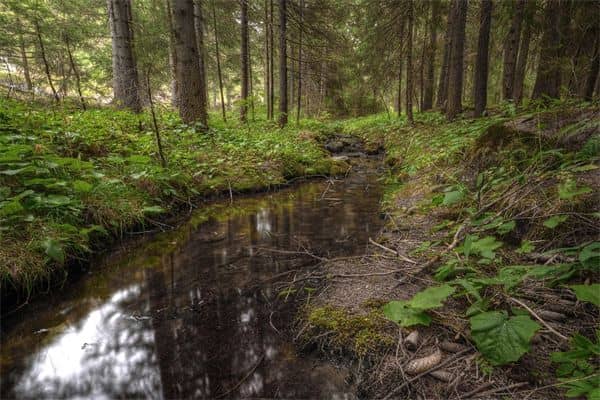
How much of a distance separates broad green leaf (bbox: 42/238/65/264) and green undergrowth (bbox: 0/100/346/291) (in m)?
0.01

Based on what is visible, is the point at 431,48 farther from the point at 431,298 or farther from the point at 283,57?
the point at 431,298

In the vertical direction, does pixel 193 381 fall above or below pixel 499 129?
below

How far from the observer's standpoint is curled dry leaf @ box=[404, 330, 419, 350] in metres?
1.97

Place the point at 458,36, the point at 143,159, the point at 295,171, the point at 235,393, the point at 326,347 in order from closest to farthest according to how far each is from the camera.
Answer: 1. the point at 235,393
2. the point at 326,347
3. the point at 143,159
4. the point at 295,171
5. the point at 458,36

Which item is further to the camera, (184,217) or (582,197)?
(184,217)

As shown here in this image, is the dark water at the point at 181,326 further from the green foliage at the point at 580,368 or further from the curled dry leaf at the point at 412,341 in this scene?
the green foliage at the point at 580,368

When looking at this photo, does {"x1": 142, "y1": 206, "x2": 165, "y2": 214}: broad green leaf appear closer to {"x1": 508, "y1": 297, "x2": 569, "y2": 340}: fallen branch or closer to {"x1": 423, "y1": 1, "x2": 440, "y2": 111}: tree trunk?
{"x1": 508, "y1": 297, "x2": 569, "y2": 340}: fallen branch

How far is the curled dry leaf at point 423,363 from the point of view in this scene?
1816 mm

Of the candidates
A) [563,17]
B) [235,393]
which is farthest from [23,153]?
[563,17]

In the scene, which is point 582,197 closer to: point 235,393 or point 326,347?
point 326,347

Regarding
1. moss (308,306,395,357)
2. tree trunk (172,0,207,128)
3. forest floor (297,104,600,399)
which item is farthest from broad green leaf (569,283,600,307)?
tree trunk (172,0,207,128)

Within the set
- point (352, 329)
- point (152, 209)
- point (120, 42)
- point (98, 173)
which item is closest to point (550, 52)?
point (352, 329)

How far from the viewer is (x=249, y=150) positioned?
845cm

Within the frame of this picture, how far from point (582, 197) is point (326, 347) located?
89.5 inches
